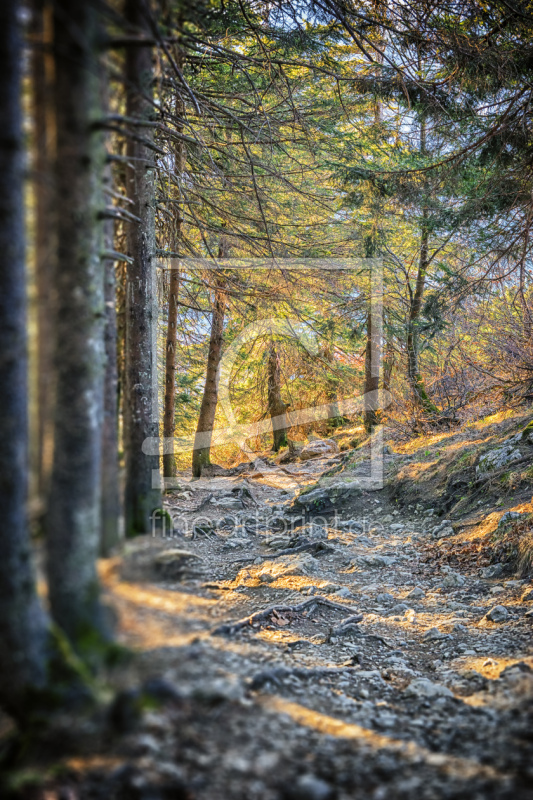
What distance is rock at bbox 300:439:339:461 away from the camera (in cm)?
1569

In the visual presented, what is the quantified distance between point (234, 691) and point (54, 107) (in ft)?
7.74

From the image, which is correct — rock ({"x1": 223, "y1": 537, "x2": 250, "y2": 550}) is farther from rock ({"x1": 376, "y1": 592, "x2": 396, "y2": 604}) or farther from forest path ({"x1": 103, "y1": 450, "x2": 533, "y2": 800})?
rock ({"x1": 376, "y1": 592, "x2": 396, "y2": 604})

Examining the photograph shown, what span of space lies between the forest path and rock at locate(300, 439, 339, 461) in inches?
363

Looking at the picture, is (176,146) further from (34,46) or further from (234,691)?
(234,691)

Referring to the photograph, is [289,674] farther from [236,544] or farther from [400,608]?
[236,544]

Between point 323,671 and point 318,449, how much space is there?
12.8 meters

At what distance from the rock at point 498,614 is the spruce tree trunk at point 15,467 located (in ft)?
13.0

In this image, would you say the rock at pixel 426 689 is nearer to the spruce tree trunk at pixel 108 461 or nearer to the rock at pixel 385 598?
the rock at pixel 385 598

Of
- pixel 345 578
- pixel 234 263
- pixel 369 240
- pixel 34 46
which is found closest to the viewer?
pixel 34 46

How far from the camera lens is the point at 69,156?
5.39 feet

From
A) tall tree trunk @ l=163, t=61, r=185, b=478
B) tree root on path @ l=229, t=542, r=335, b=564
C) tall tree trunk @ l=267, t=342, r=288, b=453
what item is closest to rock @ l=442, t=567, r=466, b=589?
tree root on path @ l=229, t=542, r=335, b=564

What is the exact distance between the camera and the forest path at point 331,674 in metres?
1.72

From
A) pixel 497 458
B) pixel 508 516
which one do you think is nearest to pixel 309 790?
pixel 508 516

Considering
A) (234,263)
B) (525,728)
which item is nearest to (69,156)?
(525,728)
